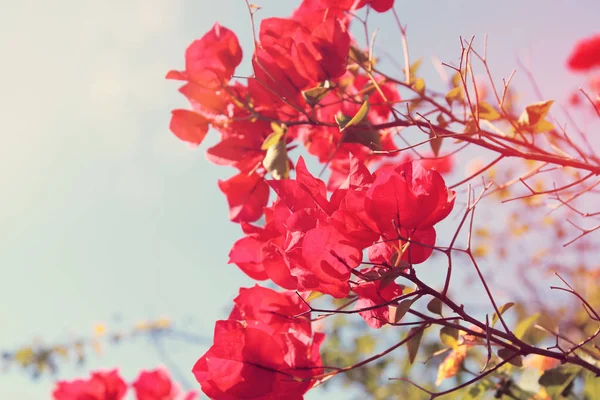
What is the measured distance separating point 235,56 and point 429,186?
346 millimetres

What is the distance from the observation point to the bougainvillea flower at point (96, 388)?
85 centimetres

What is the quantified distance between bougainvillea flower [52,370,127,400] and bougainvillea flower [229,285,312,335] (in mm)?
Answer: 455

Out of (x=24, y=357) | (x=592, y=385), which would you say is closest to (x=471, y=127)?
(x=592, y=385)

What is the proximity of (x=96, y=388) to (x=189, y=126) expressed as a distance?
46 centimetres

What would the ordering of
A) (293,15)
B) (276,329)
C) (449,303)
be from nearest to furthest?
(449,303), (276,329), (293,15)

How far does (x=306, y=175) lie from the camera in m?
0.44

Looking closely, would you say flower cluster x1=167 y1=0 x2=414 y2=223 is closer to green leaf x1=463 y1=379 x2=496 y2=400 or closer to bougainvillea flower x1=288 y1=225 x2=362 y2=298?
bougainvillea flower x1=288 y1=225 x2=362 y2=298

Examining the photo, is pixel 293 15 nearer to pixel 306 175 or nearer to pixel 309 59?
pixel 309 59

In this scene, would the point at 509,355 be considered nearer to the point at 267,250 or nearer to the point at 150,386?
the point at 267,250

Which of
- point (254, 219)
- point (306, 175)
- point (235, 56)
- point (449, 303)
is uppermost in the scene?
point (235, 56)

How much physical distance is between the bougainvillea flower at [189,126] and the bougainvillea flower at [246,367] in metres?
0.28

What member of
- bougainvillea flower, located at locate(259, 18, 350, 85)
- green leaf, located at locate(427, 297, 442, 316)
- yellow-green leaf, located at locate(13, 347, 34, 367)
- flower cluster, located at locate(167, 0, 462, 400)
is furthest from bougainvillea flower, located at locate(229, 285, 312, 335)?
yellow-green leaf, located at locate(13, 347, 34, 367)

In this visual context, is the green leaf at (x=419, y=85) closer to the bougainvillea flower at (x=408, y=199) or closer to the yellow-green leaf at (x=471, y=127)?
the yellow-green leaf at (x=471, y=127)

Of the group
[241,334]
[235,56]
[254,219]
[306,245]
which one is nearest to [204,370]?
[241,334]
